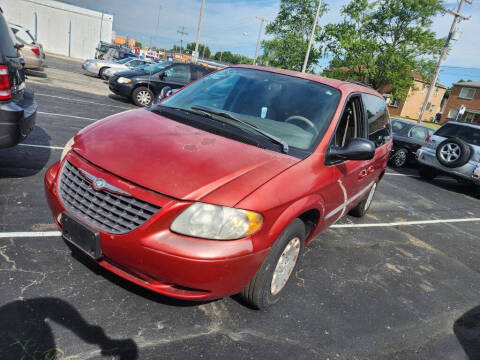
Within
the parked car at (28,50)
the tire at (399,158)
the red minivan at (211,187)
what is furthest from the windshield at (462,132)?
the parked car at (28,50)

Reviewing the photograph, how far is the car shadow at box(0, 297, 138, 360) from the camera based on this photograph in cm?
190

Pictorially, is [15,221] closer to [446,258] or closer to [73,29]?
[446,258]

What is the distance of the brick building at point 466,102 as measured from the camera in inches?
1767

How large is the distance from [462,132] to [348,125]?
7.33m

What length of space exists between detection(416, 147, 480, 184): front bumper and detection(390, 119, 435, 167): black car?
141 cm

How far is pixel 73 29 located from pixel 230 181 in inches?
1793

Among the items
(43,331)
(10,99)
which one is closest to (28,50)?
(10,99)

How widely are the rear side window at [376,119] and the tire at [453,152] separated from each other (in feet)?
15.1

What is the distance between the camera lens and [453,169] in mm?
8672

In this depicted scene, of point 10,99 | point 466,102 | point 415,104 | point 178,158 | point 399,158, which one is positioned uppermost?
point 466,102

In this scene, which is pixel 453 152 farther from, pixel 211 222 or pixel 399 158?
pixel 211 222

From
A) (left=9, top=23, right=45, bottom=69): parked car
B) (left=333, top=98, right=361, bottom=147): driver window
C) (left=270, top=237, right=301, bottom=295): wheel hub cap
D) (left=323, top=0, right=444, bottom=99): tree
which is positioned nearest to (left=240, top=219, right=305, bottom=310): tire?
(left=270, top=237, right=301, bottom=295): wheel hub cap

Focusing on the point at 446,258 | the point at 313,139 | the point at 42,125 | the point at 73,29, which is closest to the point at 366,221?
the point at 446,258

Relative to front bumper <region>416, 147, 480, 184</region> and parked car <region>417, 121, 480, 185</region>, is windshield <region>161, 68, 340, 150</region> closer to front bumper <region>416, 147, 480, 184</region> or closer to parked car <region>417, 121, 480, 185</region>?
parked car <region>417, 121, 480, 185</region>
